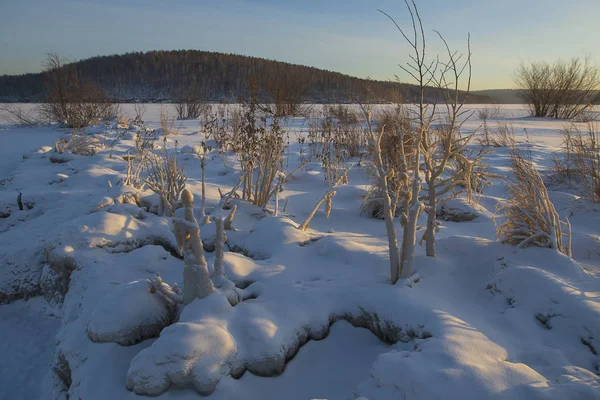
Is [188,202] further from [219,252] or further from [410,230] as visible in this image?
[410,230]

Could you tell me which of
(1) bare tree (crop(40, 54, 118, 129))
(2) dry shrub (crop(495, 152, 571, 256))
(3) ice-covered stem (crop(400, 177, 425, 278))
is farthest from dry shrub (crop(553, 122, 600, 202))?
(1) bare tree (crop(40, 54, 118, 129))

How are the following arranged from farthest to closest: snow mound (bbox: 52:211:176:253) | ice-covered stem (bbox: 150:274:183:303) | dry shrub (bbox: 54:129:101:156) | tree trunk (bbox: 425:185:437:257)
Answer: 1. dry shrub (bbox: 54:129:101:156)
2. snow mound (bbox: 52:211:176:253)
3. tree trunk (bbox: 425:185:437:257)
4. ice-covered stem (bbox: 150:274:183:303)

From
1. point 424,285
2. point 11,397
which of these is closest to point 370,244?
point 424,285

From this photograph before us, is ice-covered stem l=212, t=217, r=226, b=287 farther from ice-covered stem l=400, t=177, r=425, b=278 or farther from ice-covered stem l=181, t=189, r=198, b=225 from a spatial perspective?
ice-covered stem l=400, t=177, r=425, b=278

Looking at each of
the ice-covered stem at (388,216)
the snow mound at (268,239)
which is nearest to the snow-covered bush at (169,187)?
the snow mound at (268,239)

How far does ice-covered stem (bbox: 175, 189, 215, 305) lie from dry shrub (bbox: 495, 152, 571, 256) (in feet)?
6.74

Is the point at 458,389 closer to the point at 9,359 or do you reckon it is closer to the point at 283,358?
the point at 283,358

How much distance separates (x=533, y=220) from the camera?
2.45 metres

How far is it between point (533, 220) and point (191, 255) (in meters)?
2.25

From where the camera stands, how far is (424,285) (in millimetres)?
2121

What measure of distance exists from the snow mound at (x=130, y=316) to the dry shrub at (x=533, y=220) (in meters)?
2.30

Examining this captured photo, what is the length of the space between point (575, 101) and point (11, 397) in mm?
17594

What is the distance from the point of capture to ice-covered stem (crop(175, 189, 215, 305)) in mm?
1739

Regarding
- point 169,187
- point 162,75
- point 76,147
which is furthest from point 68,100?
point 162,75
